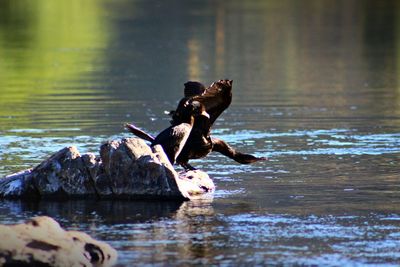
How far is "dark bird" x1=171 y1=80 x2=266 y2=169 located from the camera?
16859mm

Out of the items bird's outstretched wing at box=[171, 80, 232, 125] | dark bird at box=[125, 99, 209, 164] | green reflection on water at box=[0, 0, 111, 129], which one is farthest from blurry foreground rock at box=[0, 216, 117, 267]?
green reflection on water at box=[0, 0, 111, 129]

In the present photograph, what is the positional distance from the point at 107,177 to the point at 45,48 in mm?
30908

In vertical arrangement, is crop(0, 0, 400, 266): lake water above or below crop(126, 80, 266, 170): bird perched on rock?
below

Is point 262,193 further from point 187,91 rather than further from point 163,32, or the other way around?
point 163,32

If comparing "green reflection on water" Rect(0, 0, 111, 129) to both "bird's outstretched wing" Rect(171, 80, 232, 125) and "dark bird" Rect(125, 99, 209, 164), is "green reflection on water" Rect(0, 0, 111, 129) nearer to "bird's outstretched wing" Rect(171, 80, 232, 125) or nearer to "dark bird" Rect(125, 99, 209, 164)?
"bird's outstretched wing" Rect(171, 80, 232, 125)

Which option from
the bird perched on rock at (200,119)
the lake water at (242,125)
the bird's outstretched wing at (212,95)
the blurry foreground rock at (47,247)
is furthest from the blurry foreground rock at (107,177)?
the blurry foreground rock at (47,247)

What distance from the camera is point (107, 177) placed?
619 inches

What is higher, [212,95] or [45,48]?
[212,95]

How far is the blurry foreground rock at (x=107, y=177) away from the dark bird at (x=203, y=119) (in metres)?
0.89

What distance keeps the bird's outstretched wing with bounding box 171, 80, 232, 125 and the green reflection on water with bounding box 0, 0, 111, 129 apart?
747cm

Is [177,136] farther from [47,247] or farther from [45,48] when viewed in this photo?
[45,48]

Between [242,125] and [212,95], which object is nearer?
[212,95]

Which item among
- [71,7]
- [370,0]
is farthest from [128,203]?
[370,0]

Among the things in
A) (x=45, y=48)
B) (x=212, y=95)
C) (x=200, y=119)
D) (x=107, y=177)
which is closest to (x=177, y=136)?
(x=200, y=119)
